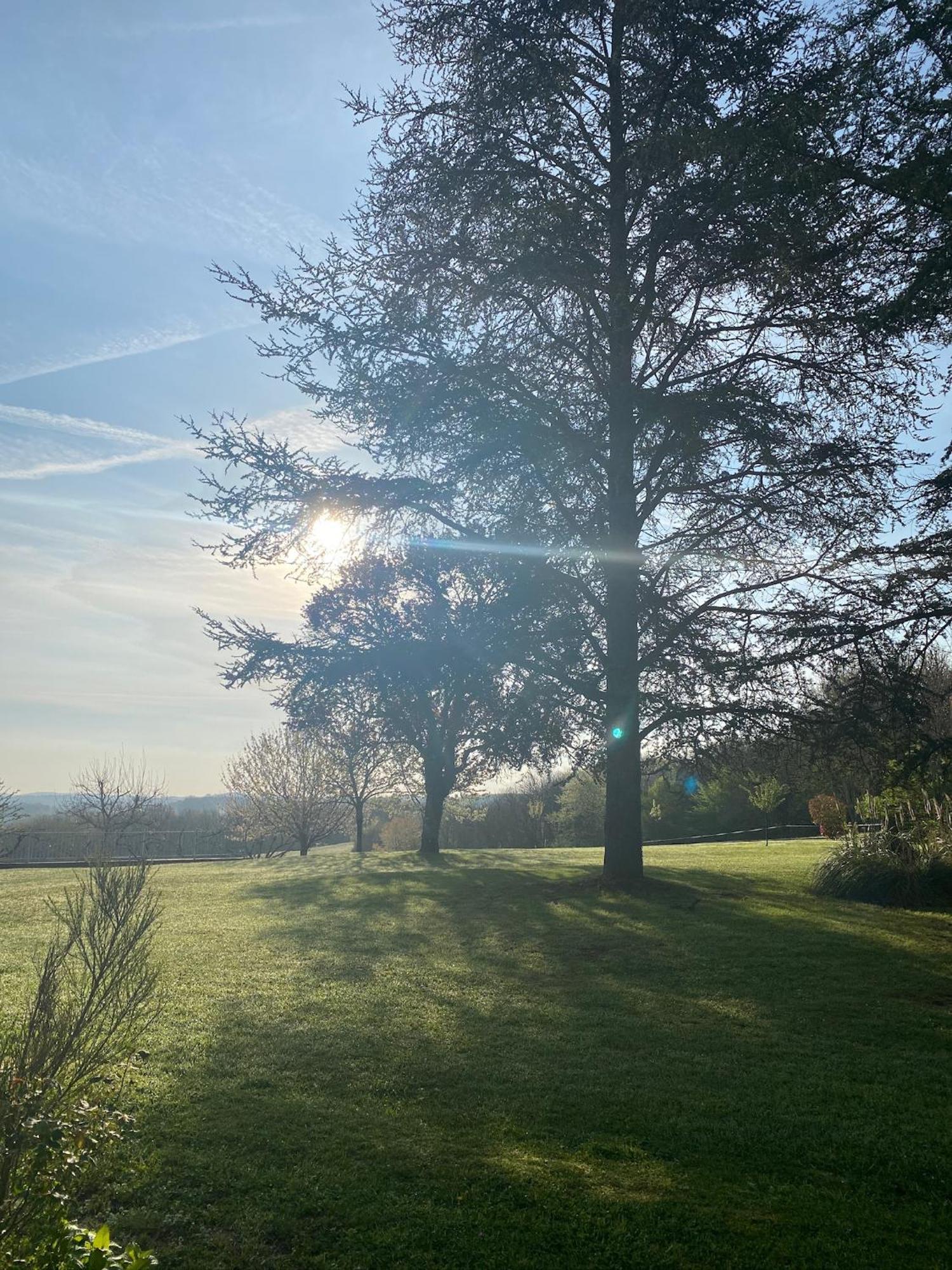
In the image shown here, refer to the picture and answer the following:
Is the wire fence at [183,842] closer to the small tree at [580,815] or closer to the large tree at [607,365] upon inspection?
the small tree at [580,815]

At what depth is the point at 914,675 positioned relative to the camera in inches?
440

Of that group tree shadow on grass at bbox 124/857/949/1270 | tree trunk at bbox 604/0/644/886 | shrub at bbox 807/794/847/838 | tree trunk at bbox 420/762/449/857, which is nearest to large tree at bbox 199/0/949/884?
tree trunk at bbox 604/0/644/886

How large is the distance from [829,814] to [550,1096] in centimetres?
2189

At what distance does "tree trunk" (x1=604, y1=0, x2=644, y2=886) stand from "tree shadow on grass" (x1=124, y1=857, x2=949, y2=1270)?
285 cm

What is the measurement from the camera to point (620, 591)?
1309cm

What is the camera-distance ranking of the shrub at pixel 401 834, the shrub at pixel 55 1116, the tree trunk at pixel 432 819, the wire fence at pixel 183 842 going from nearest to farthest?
the shrub at pixel 55 1116 < the tree trunk at pixel 432 819 < the wire fence at pixel 183 842 < the shrub at pixel 401 834

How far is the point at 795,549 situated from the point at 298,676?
752cm

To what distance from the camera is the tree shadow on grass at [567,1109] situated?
3.99 m

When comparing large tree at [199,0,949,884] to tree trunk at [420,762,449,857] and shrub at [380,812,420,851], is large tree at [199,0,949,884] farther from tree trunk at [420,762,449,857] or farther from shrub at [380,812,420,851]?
shrub at [380,812,420,851]

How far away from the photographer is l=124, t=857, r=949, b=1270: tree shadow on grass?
399 cm

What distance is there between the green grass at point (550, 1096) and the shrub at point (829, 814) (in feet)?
37.6

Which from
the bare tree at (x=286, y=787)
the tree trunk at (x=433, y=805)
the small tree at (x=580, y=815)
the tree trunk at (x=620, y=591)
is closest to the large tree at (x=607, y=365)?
the tree trunk at (x=620, y=591)

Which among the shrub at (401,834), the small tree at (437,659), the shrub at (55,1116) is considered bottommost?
the shrub at (401,834)

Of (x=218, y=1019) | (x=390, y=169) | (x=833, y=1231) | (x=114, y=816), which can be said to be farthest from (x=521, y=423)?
(x=114, y=816)
